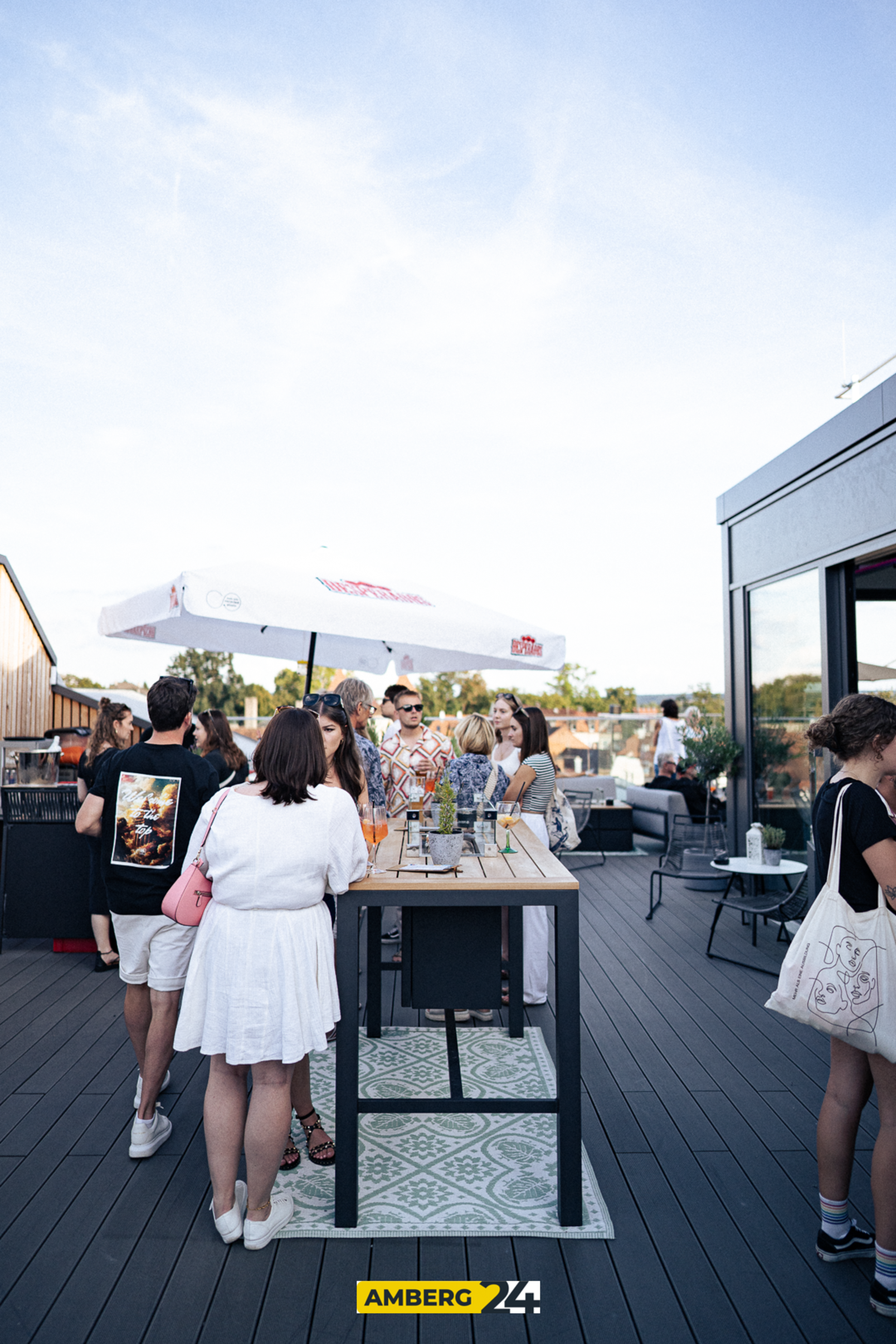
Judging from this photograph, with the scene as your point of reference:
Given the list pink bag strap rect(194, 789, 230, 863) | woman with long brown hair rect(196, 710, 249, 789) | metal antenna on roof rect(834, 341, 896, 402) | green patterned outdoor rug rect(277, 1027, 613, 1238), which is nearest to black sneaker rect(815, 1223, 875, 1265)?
green patterned outdoor rug rect(277, 1027, 613, 1238)

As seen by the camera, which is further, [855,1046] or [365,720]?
[365,720]

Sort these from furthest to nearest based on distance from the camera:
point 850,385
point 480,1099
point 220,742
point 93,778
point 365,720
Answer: point 220,742
point 850,385
point 93,778
point 365,720
point 480,1099

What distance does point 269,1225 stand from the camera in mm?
2275

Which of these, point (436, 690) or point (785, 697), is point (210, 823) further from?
point (436, 690)

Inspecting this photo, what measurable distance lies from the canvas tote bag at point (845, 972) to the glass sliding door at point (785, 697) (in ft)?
12.7

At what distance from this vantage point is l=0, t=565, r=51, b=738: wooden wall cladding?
930cm

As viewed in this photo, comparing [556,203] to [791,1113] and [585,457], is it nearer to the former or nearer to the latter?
[791,1113]

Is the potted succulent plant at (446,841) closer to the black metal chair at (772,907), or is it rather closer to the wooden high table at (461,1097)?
the wooden high table at (461,1097)

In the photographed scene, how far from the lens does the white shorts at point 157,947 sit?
2745mm

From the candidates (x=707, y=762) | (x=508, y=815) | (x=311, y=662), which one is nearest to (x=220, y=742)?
(x=311, y=662)

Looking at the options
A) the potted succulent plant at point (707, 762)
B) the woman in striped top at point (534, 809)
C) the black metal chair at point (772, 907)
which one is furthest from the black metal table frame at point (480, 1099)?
the potted succulent plant at point (707, 762)

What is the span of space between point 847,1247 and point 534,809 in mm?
2415

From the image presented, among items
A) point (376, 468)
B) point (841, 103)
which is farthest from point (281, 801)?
point (376, 468)

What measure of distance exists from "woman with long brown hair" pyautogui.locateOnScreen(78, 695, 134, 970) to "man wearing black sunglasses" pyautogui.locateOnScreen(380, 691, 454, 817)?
1.53m
